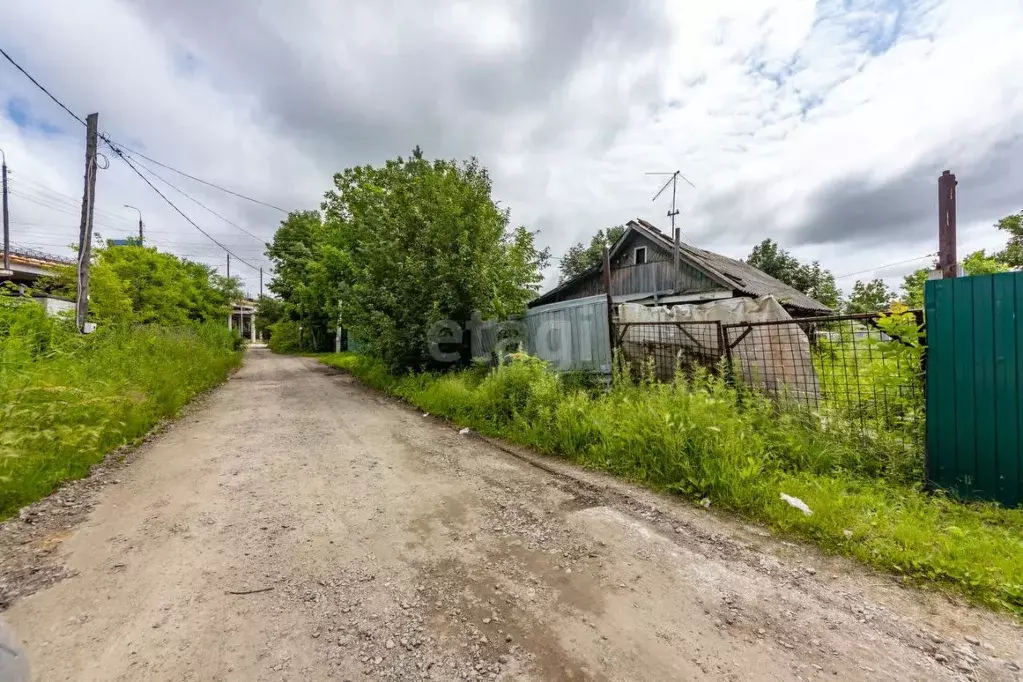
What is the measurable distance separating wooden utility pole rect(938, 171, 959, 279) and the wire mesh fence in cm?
50

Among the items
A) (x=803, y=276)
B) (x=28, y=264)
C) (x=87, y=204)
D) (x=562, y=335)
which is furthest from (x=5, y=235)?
(x=803, y=276)

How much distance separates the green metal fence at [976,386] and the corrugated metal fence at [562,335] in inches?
153

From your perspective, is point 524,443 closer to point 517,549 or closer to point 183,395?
point 517,549

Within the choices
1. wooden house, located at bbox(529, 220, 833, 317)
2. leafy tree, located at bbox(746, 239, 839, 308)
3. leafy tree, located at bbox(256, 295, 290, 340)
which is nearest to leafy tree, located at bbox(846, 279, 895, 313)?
leafy tree, located at bbox(746, 239, 839, 308)

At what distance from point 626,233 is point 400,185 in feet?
30.4

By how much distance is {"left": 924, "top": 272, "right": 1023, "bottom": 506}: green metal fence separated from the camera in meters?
2.98

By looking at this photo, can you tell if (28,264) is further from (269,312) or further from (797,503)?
(797,503)

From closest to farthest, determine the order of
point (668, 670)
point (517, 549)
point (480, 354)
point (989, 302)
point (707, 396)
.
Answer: point (668, 670), point (517, 549), point (989, 302), point (707, 396), point (480, 354)

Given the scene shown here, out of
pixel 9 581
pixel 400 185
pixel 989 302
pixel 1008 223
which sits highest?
pixel 1008 223

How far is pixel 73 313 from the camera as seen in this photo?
27.7 feet

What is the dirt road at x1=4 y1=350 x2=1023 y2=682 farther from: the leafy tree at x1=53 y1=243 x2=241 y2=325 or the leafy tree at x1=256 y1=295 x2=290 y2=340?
the leafy tree at x1=256 y1=295 x2=290 y2=340

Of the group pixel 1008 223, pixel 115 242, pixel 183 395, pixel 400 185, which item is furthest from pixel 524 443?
pixel 1008 223

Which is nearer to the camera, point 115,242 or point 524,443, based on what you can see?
point 524,443

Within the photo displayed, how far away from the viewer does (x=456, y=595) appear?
88.2 inches
